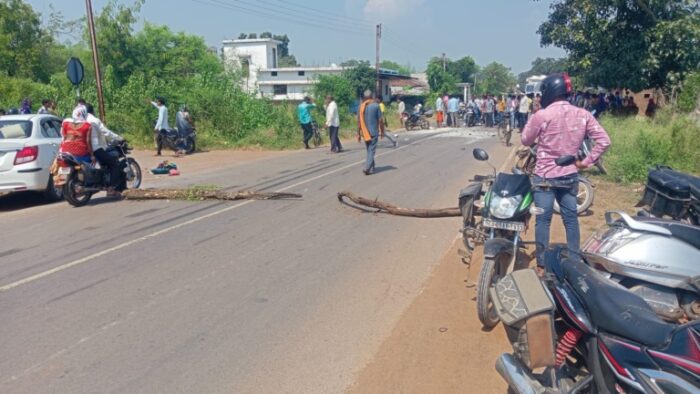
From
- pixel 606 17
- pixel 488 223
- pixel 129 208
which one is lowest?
pixel 129 208

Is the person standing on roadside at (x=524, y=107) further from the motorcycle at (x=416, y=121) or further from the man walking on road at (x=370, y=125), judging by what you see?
the man walking on road at (x=370, y=125)

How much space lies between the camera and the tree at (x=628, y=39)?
720 inches

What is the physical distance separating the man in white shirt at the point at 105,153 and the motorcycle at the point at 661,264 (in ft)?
29.7

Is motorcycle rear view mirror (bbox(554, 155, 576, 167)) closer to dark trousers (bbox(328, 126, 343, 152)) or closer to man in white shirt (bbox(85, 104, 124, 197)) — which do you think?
man in white shirt (bbox(85, 104, 124, 197))

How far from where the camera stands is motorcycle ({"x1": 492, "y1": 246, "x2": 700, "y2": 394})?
8.01 feet

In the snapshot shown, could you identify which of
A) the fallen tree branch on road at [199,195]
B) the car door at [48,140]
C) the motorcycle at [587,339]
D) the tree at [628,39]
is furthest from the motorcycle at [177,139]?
the motorcycle at [587,339]

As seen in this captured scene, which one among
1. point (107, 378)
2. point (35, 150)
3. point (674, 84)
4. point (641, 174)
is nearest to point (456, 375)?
point (107, 378)

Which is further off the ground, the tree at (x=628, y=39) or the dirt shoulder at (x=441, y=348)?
the tree at (x=628, y=39)

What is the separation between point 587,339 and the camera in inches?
108

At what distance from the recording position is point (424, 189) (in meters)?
10.7

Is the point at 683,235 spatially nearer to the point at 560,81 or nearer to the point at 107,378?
the point at 560,81

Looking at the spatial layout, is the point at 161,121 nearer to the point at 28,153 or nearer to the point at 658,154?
the point at 28,153

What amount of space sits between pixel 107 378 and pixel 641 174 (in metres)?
10.0

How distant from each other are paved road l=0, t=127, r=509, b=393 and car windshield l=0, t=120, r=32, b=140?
4.94 feet
